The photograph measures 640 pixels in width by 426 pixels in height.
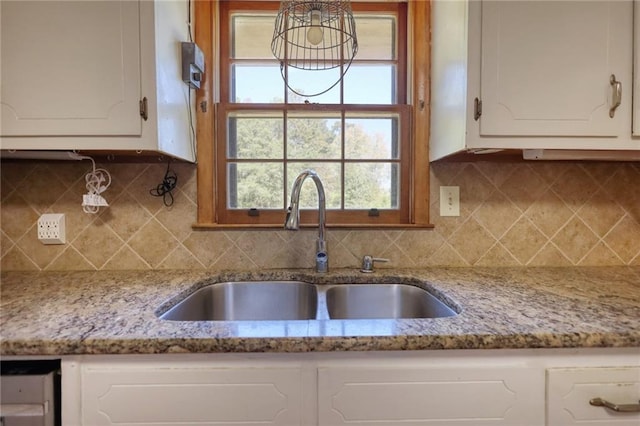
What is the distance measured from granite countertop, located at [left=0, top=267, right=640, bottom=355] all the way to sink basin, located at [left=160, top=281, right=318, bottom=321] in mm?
140

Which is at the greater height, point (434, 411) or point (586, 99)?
point (586, 99)

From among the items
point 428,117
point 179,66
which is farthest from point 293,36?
point 428,117

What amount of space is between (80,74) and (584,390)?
1579 millimetres

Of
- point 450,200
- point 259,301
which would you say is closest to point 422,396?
point 259,301

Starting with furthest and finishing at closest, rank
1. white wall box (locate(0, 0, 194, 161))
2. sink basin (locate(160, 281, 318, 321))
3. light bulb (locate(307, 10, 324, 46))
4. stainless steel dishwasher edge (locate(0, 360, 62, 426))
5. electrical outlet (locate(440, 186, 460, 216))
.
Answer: electrical outlet (locate(440, 186, 460, 216)), sink basin (locate(160, 281, 318, 321)), light bulb (locate(307, 10, 324, 46)), white wall box (locate(0, 0, 194, 161)), stainless steel dishwasher edge (locate(0, 360, 62, 426))

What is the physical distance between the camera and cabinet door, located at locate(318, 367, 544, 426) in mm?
709

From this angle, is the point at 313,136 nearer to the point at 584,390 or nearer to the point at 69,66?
the point at 69,66

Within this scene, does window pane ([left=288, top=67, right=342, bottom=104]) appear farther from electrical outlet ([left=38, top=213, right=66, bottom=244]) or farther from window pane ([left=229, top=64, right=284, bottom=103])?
electrical outlet ([left=38, top=213, right=66, bottom=244])

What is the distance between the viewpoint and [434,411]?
711 millimetres

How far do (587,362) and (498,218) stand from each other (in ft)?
2.30

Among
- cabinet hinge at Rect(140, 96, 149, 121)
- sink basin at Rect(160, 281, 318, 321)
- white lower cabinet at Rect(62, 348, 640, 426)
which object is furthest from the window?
white lower cabinet at Rect(62, 348, 640, 426)

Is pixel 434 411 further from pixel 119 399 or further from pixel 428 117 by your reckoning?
pixel 428 117

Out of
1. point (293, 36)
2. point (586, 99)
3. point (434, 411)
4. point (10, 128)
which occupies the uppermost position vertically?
point (293, 36)

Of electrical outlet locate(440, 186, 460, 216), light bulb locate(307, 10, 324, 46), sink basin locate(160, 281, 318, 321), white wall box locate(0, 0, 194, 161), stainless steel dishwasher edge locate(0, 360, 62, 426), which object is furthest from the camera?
electrical outlet locate(440, 186, 460, 216)
